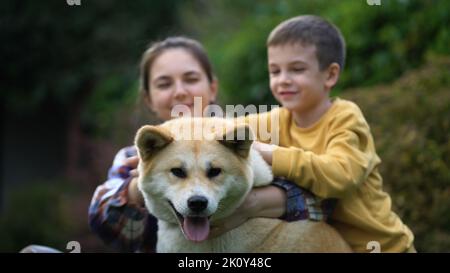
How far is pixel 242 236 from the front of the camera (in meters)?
3.35

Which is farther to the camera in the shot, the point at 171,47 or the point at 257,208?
the point at 171,47

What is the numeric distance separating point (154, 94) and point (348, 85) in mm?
3018

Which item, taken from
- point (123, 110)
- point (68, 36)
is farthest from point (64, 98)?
point (123, 110)

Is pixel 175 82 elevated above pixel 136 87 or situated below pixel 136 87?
below

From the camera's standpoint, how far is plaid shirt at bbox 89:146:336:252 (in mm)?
3414

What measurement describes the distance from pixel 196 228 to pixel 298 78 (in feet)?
3.66

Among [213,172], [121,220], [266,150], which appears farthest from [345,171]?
[121,220]

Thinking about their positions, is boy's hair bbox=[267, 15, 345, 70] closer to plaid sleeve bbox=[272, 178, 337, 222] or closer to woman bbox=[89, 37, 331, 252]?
woman bbox=[89, 37, 331, 252]

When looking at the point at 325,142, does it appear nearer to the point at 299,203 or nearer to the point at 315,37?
the point at 299,203

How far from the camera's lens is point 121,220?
354 cm

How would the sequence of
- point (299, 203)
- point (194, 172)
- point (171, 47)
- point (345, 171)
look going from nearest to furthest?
point (194, 172), point (345, 171), point (299, 203), point (171, 47)

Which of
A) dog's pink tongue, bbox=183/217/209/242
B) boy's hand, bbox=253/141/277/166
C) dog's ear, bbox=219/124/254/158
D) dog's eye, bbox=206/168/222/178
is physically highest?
dog's ear, bbox=219/124/254/158

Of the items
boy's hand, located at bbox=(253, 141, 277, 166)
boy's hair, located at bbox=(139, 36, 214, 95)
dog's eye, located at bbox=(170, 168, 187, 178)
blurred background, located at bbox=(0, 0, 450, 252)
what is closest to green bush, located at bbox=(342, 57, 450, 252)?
blurred background, located at bbox=(0, 0, 450, 252)

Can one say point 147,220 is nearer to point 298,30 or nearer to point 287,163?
point 287,163
